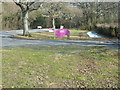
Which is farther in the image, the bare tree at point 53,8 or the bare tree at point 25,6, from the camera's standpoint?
the bare tree at point 53,8

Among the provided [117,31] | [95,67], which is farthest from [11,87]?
[117,31]

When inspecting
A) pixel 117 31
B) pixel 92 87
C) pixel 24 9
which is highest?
pixel 24 9

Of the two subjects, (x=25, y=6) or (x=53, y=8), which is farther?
(x=53, y=8)

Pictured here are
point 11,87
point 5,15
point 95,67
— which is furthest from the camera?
point 5,15

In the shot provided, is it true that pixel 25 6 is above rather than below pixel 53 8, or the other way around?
below

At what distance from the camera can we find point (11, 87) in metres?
4.07

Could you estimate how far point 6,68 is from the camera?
5574mm

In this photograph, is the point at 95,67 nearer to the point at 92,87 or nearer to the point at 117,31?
the point at 92,87

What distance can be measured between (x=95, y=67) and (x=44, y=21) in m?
51.8

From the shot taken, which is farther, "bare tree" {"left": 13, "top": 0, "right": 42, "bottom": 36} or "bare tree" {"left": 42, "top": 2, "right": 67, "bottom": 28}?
"bare tree" {"left": 42, "top": 2, "right": 67, "bottom": 28}

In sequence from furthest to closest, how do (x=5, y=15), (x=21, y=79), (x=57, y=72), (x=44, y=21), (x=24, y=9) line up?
(x=44, y=21), (x=5, y=15), (x=24, y=9), (x=57, y=72), (x=21, y=79)

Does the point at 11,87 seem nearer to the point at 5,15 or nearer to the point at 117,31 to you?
the point at 117,31

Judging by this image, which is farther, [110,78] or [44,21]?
[44,21]

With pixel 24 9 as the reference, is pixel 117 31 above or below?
below
